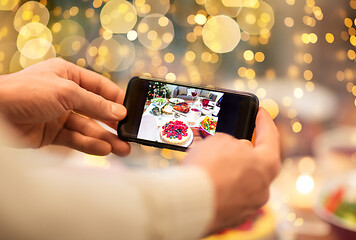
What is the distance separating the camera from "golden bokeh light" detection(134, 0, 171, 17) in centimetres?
132

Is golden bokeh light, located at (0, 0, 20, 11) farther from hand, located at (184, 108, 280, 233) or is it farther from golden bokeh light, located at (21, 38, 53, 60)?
hand, located at (184, 108, 280, 233)

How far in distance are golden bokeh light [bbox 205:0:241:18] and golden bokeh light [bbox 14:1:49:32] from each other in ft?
2.23

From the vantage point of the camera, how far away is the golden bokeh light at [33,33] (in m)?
1.37

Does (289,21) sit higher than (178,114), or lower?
higher

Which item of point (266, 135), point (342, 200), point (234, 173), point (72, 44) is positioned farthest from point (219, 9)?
point (234, 173)

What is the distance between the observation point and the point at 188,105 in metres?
0.60

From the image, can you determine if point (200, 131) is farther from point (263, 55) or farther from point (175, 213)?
point (263, 55)

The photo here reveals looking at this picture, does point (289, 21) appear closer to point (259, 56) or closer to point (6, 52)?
point (259, 56)

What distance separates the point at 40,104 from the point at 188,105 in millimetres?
262

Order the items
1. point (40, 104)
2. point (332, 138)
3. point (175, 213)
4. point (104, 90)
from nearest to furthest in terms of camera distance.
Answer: point (175, 213) < point (40, 104) < point (104, 90) < point (332, 138)

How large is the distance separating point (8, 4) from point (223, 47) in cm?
91

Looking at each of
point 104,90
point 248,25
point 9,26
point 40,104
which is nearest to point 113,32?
point 9,26

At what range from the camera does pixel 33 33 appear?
4.50 ft

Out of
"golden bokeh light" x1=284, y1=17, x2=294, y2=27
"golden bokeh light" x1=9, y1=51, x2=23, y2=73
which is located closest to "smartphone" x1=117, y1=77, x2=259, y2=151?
"golden bokeh light" x1=284, y1=17, x2=294, y2=27
